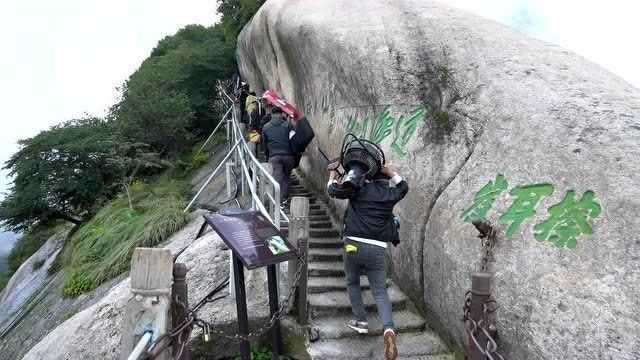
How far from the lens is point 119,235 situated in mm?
10188

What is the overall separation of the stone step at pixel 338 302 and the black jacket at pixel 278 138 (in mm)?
2434

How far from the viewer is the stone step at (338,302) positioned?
5309mm

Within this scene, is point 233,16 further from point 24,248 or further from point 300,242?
point 300,242

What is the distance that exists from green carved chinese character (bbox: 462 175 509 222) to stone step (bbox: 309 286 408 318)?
1421mm

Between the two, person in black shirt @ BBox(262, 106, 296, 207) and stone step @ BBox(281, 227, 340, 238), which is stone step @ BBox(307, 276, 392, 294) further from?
person in black shirt @ BBox(262, 106, 296, 207)

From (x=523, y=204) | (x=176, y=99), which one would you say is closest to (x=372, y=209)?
(x=523, y=204)

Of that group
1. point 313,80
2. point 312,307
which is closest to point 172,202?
point 313,80

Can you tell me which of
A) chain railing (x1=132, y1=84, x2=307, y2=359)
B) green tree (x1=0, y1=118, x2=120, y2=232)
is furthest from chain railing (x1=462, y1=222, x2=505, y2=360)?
green tree (x1=0, y1=118, x2=120, y2=232)

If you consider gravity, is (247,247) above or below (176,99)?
below

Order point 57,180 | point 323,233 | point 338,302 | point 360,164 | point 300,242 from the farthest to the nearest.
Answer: point 57,180, point 323,233, point 338,302, point 300,242, point 360,164

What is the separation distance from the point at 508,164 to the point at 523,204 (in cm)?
47

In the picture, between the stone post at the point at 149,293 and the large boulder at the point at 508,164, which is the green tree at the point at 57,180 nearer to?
the large boulder at the point at 508,164

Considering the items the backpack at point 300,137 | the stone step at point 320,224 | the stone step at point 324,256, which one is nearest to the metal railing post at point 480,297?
the stone step at point 324,256

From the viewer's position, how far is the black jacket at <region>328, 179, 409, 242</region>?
4.52 m
